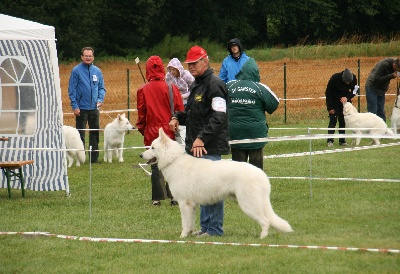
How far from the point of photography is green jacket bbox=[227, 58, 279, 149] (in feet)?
35.7

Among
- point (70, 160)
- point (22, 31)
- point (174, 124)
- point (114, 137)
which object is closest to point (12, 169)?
point (22, 31)

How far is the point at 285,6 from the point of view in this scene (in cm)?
6131

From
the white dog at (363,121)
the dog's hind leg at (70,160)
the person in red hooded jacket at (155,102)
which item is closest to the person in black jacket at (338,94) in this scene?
the white dog at (363,121)

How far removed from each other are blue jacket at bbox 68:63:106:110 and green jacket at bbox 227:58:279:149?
21.5 ft

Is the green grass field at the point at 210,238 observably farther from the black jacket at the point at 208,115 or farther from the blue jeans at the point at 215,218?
the black jacket at the point at 208,115

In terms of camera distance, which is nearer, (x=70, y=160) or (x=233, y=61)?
(x=233, y=61)

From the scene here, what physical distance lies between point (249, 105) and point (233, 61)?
3.62m

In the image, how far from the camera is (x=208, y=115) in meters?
9.34

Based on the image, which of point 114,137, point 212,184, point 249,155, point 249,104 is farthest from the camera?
point 114,137

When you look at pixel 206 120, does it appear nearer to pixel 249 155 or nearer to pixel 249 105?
pixel 249 105

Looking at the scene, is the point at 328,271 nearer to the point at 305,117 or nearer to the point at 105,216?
the point at 105,216

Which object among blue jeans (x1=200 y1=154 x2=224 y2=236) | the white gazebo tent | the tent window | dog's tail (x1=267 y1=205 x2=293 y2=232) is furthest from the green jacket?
the tent window

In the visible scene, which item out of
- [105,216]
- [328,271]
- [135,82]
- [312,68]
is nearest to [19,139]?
[105,216]

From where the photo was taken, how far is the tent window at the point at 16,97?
13.3m
